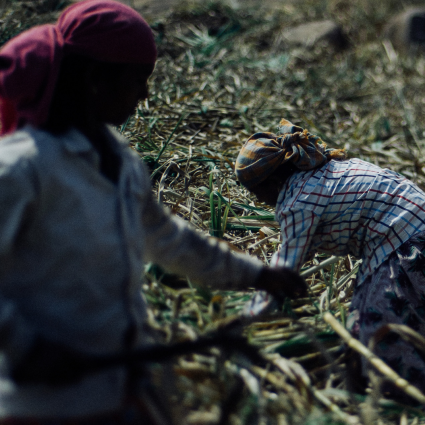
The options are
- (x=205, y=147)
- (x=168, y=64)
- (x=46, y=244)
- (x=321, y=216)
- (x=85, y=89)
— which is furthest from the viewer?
(x=168, y=64)

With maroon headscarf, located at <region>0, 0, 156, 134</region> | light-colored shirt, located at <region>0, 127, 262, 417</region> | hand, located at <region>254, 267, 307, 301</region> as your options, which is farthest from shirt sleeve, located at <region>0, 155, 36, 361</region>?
hand, located at <region>254, 267, 307, 301</region>

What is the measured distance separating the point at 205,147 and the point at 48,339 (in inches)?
95.0

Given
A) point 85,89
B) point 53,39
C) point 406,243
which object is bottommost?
point 406,243

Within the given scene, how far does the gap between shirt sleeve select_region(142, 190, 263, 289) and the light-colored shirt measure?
0.61ft

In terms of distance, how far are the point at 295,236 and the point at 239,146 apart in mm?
1583

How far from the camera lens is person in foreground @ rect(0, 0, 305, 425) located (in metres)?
1.04

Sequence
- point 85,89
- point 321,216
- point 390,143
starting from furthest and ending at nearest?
point 390,143, point 321,216, point 85,89

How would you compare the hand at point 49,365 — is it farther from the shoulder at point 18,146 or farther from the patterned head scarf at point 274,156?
the patterned head scarf at point 274,156

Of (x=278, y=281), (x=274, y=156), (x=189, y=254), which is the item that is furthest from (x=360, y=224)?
(x=189, y=254)

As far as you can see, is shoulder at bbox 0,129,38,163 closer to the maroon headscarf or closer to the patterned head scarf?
the maroon headscarf

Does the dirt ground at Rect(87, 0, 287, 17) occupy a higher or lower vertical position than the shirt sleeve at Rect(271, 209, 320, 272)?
lower

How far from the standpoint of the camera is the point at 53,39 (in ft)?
3.87

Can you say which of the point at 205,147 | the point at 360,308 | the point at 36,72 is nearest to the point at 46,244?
the point at 36,72

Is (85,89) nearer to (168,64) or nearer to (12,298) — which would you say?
(12,298)
